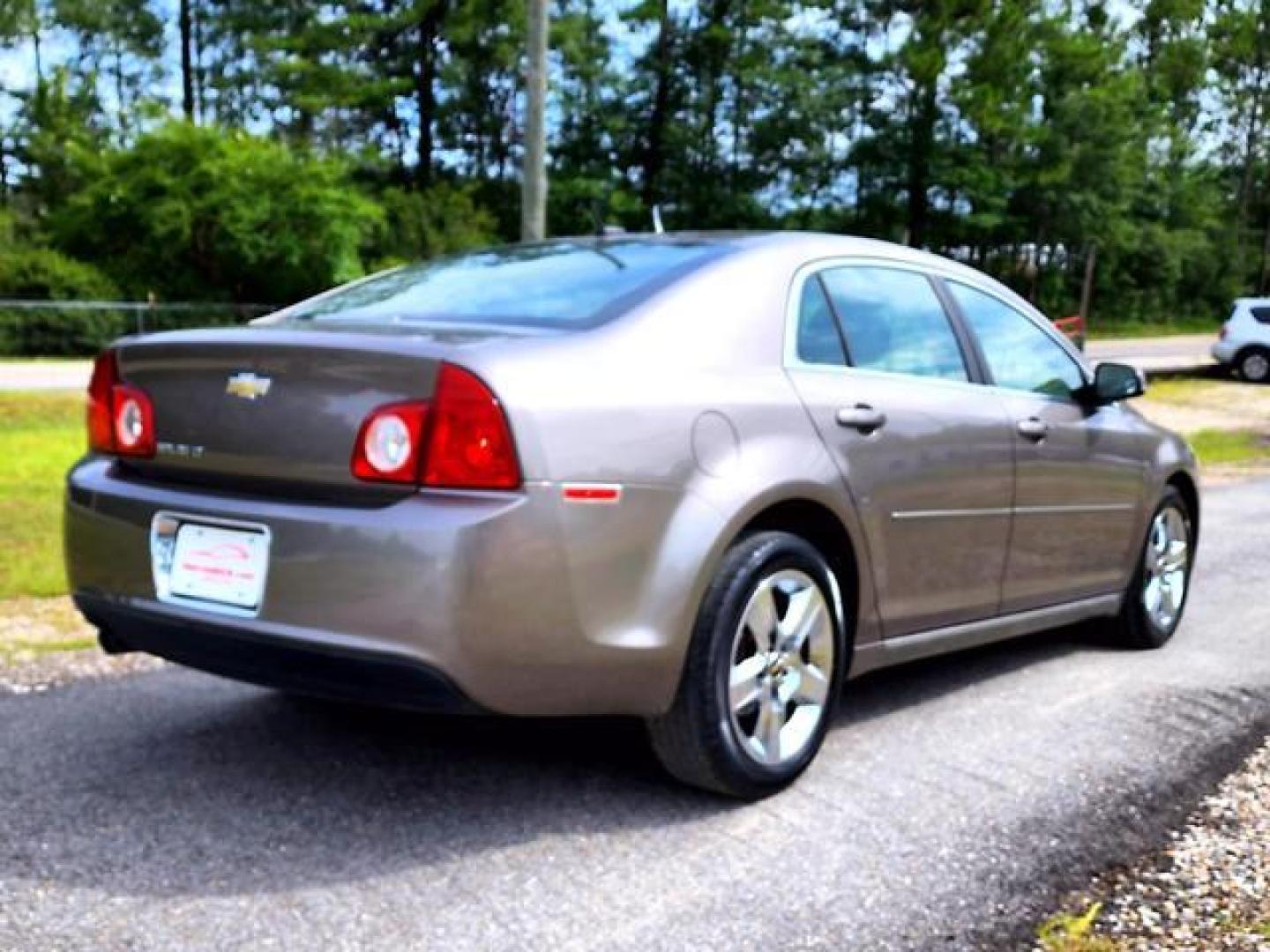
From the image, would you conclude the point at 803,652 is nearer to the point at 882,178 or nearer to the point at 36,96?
the point at 36,96

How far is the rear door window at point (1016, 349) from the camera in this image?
15.1 ft

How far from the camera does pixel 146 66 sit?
141 ft

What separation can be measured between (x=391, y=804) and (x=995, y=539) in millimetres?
2180

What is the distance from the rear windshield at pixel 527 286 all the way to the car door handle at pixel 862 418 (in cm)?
59

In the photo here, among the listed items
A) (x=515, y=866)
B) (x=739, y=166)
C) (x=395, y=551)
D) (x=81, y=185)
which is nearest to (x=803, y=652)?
(x=515, y=866)

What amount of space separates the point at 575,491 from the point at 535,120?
30.9 feet

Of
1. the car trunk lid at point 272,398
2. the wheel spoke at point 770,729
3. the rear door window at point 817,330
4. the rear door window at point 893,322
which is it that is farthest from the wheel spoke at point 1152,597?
the car trunk lid at point 272,398

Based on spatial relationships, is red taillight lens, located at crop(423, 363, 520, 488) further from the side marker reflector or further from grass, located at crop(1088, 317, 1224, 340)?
grass, located at crop(1088, 317, 1224, 340)

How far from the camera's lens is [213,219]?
30.1 metres

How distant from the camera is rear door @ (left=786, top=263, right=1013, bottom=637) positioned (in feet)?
12.5

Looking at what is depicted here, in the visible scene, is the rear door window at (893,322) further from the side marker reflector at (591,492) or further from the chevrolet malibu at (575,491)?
the side marker reflector at (591,492)

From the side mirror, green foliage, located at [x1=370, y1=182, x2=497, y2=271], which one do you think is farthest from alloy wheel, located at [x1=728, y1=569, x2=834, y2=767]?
green foliage, located at [x1=370, y1=182, x2=497, y2=271]

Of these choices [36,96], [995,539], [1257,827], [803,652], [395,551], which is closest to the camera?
→ [395,551]

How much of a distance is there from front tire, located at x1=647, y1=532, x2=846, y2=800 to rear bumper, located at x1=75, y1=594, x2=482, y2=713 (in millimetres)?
611
